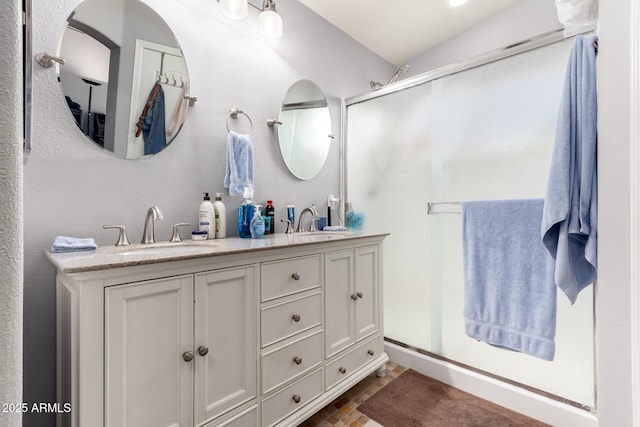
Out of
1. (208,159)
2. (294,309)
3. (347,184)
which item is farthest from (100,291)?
(347,184)

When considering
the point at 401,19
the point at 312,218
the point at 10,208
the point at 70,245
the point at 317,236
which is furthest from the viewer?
the point at 401,19

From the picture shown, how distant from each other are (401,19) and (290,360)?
2347mm

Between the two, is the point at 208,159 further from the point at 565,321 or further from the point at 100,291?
the point at 565,321

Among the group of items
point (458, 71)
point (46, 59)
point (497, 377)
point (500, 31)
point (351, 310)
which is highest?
point (500, 31)

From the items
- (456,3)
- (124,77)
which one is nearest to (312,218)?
(124,77)

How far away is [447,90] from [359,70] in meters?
0.86

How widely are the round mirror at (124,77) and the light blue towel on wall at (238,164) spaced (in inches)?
10.3

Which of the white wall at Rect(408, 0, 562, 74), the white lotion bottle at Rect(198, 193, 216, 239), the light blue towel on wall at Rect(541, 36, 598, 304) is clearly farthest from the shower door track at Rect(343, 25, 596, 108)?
the white lotion bottle at Rect(198, 193, 216, 239)

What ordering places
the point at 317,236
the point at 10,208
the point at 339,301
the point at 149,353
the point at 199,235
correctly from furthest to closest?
the point at 317,236 < the point at 339,301 < the point at 199,235 < the point at 149,353 < the point at 10,208

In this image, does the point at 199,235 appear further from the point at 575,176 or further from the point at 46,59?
the point at 575,176

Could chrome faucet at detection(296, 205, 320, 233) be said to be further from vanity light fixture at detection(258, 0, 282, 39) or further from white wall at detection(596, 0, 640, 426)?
white wall at detection(596, 0, 640, 426)

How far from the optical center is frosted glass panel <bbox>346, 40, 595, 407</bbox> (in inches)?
57.4

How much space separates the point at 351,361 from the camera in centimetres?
155

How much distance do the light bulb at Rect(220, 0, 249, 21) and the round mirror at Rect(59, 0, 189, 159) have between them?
297 mm
